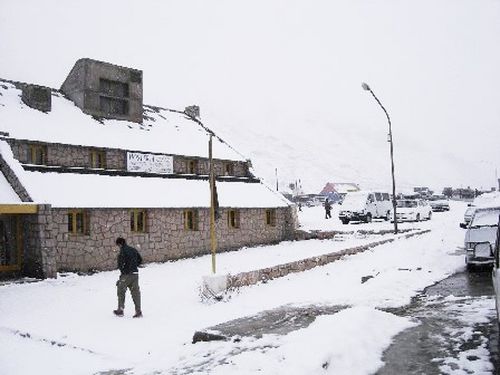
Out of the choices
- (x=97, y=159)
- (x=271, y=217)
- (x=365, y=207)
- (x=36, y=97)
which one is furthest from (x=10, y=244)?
(x=365, y=207)

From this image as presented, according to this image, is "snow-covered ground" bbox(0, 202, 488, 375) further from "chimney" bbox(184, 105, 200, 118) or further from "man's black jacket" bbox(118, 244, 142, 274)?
"chimney" bbox(184, 105, 200, 118)

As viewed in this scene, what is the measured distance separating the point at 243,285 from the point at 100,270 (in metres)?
7.08

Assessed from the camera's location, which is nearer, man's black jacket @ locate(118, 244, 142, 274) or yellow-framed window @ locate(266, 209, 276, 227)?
man's black jacket @ locate(118, 244, 142, 274)

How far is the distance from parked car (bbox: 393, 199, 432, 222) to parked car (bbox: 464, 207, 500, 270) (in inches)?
843

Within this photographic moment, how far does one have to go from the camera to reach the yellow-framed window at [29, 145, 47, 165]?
18327mm

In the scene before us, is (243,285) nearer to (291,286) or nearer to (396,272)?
(291,286)

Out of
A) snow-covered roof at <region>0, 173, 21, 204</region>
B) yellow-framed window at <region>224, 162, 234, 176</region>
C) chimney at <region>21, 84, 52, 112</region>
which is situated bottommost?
snow-covered roof at <region>0, 173, 21, 204</region>

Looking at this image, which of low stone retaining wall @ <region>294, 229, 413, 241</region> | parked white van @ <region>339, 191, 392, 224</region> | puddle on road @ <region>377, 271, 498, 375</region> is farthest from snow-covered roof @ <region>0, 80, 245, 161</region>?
puddle on road @ <region>377, 271, 498, 375</region>

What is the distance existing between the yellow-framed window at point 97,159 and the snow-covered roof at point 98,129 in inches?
A: 16.1

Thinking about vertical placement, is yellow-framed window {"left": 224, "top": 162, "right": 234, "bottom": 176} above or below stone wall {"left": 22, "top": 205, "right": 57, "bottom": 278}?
above

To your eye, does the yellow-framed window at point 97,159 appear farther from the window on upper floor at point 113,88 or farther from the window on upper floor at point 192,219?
the window on upper floor at point 192,219

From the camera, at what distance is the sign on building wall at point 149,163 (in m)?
21.5

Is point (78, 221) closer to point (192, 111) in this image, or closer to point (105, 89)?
point (105, 89)

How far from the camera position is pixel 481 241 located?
11820 millimetres
